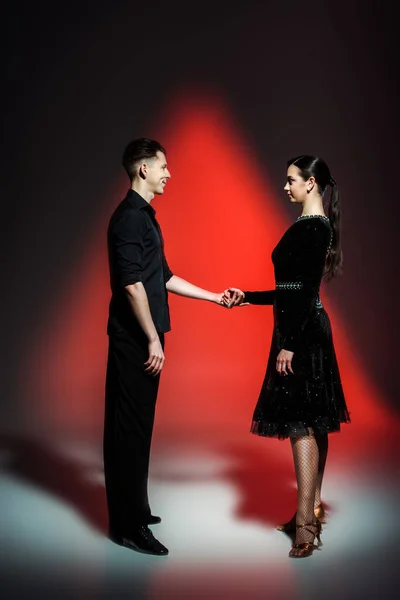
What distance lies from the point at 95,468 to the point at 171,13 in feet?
10.8

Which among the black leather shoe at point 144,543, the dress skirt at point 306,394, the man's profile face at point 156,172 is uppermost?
the man's profile face at point 156,172

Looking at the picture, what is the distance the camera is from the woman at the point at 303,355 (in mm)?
3043

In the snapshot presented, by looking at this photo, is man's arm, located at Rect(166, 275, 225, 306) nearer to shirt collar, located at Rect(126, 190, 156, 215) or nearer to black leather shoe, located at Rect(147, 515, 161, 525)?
shirt collar, located at Rect(126, 190, 156, 215)

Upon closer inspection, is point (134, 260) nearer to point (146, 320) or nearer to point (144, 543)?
point (146, 320)

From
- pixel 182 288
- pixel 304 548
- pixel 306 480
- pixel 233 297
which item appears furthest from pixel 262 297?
pixel 304 548

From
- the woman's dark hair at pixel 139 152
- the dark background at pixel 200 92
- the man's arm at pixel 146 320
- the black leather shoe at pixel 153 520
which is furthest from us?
the dark background at pixel 200 92

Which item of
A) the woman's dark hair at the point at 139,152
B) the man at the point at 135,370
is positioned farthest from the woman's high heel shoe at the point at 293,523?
the woman's dark hair at the point at 139,152

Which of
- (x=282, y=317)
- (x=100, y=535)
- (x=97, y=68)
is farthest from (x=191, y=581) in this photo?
(x=97, y=68)

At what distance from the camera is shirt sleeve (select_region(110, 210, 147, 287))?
2.99 m

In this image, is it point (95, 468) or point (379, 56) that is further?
point (379, 56)

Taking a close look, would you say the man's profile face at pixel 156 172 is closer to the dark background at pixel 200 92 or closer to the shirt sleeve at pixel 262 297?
the shirt sleeve at pixel 262 297

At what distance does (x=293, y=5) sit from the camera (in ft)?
18.5

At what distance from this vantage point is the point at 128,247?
9.84 feet

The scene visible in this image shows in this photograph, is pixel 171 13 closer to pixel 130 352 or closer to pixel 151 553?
pixel 130 352
